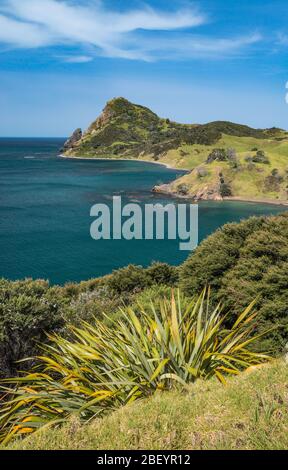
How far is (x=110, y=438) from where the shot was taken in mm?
5391

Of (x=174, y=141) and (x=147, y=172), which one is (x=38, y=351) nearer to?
(x=147, y=172)

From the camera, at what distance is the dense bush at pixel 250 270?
15.3 m

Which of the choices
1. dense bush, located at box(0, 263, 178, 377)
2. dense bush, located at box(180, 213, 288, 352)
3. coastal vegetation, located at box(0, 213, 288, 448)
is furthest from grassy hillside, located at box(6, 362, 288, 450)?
dense bush, located at box(180, 213, 288, 352)

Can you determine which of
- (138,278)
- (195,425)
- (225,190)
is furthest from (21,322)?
(225,190)

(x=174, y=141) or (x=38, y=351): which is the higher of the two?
(x=174, y=141)

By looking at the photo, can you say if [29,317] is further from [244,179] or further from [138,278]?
[244,179]

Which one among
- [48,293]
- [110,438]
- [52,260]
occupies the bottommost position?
[52,260]

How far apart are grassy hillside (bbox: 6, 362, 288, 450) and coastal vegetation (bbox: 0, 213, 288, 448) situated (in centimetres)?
4

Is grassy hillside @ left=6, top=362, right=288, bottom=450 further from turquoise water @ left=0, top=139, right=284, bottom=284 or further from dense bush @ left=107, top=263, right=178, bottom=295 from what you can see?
turquoise water @ left=0, top=139, right=284, bottom=284

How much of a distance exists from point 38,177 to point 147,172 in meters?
38.0

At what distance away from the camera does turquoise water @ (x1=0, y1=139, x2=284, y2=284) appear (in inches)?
1906

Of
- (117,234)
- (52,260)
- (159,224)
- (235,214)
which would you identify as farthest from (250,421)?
(235,214)

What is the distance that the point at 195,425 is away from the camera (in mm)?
5504

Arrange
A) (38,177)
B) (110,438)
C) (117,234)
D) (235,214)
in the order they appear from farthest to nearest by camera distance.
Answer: (38,177) < (235,214) < (117,234) < (110,438)
